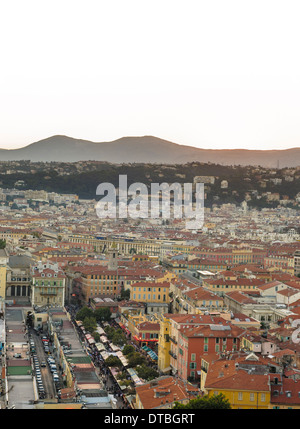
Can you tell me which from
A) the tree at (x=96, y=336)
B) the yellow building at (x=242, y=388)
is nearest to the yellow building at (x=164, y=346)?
the tree at (x=96, y=336)

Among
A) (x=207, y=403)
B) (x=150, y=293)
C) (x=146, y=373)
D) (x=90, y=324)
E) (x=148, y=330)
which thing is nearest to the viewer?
(x=207, y=403)

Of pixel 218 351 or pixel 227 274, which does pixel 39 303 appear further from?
pixel 218 351

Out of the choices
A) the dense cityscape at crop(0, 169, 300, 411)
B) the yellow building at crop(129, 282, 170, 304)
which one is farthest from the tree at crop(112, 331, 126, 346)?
the yellow building at crop(129, 282, 170, 304)

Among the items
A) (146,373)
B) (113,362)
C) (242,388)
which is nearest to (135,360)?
(113,362)

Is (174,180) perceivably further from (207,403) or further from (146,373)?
(207,403)

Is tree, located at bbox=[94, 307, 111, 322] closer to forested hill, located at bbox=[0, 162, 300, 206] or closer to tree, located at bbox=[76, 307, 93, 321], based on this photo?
tree, located at bbox=[76, 307, 93, 321]
